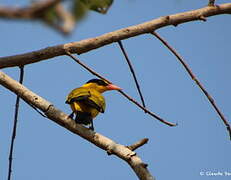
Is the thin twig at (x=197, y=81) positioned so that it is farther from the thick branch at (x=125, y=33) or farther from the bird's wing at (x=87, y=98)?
the bird's wing at (x=87, y=98)

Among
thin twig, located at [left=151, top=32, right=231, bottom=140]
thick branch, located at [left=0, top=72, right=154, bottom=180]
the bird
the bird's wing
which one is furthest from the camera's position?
the bird's wing

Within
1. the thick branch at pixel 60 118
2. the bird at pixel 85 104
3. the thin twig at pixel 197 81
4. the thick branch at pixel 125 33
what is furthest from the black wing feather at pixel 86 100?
the thin twig at pixel 197 81

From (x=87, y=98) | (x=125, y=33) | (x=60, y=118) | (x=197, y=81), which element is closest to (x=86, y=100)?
(x=87, y=98)

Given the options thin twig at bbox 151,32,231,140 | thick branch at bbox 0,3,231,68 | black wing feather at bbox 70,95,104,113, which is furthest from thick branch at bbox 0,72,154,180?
black wing feather at bbox 70,95,104,113

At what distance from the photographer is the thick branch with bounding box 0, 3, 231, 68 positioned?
110 inches

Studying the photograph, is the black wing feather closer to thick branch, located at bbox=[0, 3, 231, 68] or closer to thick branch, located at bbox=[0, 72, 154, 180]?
thick branch, located at bbox=[0, 72, 154, 180]

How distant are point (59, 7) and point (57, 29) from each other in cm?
5

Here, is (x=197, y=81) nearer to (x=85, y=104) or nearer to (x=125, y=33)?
(x=125, y=33)

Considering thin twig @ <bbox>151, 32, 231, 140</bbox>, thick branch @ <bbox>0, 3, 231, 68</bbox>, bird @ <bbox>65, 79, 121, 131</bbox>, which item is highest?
bird @ <bbox>65, 79, 121, 131</bbox>

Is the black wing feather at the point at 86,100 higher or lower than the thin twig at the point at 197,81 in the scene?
higher

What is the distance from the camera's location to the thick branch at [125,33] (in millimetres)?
2787

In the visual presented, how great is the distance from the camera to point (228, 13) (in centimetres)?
276

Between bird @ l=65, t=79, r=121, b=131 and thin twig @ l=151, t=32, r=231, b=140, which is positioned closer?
thin twig @ l=151, t=32, r=231, b=140

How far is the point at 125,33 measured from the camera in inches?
112
